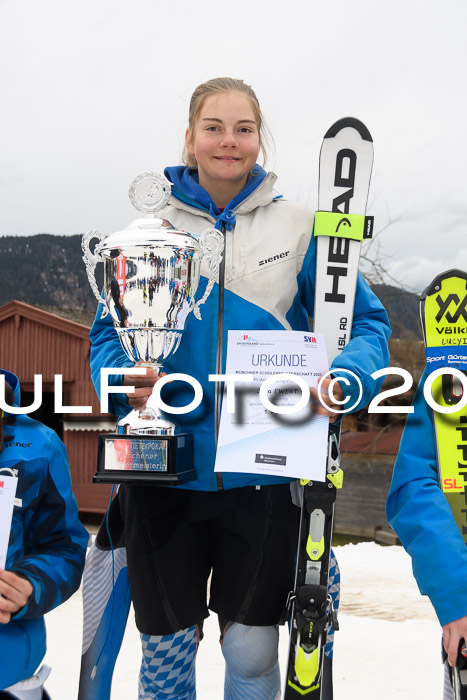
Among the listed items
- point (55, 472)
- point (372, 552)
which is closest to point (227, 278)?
point (55, 472)

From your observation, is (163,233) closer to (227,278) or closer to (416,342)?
(227,278)

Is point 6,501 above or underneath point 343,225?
underneath

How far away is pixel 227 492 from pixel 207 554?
0.18 metres

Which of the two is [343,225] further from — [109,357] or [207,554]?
[207,554]

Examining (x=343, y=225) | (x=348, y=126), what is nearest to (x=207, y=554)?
(x=343, y=225)

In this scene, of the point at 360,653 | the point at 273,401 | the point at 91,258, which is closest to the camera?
the point at 273,401

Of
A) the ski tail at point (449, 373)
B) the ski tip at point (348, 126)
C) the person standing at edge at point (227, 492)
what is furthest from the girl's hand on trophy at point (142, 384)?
the ski tip at point (348, 126)

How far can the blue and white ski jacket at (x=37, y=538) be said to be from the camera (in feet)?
5.88

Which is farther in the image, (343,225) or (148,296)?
(343,225)

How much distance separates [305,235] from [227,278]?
0.26 meters

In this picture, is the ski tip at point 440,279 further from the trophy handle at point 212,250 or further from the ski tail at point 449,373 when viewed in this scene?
the trophy handle at point 212,250

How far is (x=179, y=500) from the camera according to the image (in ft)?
6.24

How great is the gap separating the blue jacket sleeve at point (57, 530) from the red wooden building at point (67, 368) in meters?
7.17

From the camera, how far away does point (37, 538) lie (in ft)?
6.35
